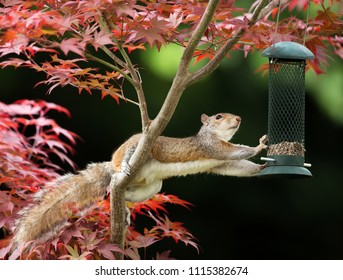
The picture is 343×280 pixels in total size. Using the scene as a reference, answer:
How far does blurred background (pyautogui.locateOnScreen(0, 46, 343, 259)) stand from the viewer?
6090 millimetres

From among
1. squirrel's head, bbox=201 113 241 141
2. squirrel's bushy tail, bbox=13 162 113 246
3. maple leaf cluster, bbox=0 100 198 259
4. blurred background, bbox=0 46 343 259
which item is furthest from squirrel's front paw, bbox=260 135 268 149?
blurred background, bbox=0 46 343 259

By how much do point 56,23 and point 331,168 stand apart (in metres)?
3.99

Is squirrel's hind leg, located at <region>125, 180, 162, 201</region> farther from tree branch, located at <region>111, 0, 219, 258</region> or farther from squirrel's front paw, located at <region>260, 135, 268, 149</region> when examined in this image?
squirrel's front paw, located at <region>260, 135, 268, 149</region>

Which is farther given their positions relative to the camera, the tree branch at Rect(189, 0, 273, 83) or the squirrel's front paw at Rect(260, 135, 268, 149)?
the squirrel's front paw at Rect(260, 135, 268, 149)

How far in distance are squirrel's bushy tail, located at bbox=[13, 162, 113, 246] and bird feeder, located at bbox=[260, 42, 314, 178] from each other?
74cm

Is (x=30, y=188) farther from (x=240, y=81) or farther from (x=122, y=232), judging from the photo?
(x=240, y=81)

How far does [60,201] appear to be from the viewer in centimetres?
369

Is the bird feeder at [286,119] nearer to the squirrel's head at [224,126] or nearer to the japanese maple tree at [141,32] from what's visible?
the japanese maple tree at [141,32]

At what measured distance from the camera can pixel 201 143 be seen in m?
3.88

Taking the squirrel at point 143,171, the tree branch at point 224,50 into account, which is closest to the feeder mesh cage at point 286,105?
the squirrel at point 143,171

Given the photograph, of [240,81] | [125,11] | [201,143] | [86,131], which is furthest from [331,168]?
[125,11]

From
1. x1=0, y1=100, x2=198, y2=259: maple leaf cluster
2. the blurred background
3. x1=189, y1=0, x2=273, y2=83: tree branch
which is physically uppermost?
the blurred background

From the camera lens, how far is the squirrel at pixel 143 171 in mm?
3600

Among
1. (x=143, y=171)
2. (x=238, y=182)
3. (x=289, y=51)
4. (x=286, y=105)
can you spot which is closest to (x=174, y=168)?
(x=143, y=171)
